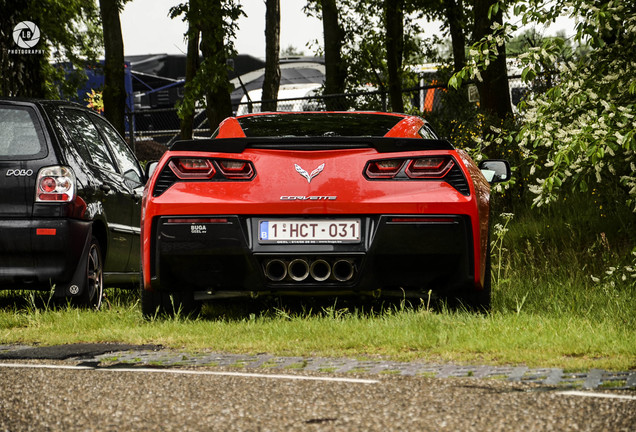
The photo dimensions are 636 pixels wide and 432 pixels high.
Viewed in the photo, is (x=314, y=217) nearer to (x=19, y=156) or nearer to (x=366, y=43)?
(x=19, y=156)

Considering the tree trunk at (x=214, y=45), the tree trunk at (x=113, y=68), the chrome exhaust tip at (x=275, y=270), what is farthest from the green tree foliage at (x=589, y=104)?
the tree trunk at (x=113, y=68)

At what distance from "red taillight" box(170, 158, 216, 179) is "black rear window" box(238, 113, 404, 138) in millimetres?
510

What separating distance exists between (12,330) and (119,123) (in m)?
11.3

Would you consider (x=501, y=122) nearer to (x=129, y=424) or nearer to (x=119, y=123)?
(x=119, y=123)

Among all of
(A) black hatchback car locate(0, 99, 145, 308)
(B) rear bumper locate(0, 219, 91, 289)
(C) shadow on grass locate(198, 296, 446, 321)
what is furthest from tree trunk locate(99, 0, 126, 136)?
(C) shadow on grass locate(198, 296, 446, 321)

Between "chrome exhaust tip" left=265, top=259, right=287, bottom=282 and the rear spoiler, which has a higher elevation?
the rear spoiler

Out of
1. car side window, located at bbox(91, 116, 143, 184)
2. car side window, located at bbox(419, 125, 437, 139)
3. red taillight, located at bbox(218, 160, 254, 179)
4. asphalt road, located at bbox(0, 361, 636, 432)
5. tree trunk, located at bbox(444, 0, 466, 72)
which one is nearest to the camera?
asphalt road, located at bbox(0, 361, 636, 432)

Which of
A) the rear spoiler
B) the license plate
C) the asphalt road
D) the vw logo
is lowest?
the asphalt road

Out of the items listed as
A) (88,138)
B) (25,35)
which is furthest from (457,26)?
(88,138)

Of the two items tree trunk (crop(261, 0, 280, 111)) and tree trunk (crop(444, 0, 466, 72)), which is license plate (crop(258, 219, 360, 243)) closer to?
tree trunk (crop(261, 0, 280, 111))

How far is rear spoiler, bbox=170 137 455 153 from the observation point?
6285 mm

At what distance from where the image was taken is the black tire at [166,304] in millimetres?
6789

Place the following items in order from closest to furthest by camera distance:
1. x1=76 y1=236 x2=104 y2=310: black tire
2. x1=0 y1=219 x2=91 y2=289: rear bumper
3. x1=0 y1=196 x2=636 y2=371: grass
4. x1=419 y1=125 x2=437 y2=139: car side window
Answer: x1=0 y1=196 x2=636 y2=371: grass → x1=419 y1=125 x2=437 y2=139: car side window → x1=0 y1=219 x2=91 y2=289: rear bumper → x1=76 y1=236 x2=104 y2=310: black tire

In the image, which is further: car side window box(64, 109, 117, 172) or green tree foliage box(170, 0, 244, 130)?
green tree foliage box(170, 0, 244, 130)
